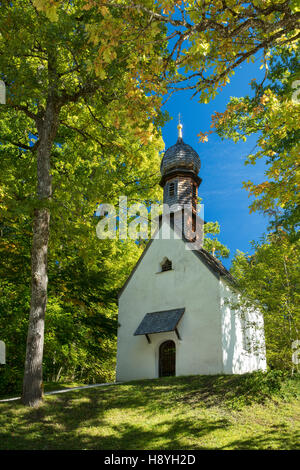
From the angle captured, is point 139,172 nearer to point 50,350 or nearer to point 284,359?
point 50,350

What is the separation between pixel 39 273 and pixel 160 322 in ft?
25.0

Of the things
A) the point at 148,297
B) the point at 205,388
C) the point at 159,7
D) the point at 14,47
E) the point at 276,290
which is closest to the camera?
the point at 159,7

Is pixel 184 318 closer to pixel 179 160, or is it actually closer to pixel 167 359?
pixel 167 359

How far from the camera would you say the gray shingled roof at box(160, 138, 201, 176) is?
69.1 ft

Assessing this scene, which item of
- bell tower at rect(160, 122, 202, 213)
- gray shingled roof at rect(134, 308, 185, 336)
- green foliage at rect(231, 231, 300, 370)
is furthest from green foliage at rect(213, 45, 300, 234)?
bell tower at rect(160, 122, 202, 213)

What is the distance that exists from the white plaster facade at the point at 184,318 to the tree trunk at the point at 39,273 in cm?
758

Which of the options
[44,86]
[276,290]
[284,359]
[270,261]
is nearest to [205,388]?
[284,359]

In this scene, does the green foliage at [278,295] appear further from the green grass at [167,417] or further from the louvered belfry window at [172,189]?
the louvered belfry window at [172,189]

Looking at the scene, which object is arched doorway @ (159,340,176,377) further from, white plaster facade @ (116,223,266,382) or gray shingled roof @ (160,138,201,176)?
gray shingled roof @ (160,138,201,176)

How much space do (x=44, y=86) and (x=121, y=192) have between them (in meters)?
9.03

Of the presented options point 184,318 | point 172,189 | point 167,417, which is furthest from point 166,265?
point 167,417

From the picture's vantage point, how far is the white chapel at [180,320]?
14.8 m

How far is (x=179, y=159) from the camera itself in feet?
69.2

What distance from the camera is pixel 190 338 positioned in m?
15.3
